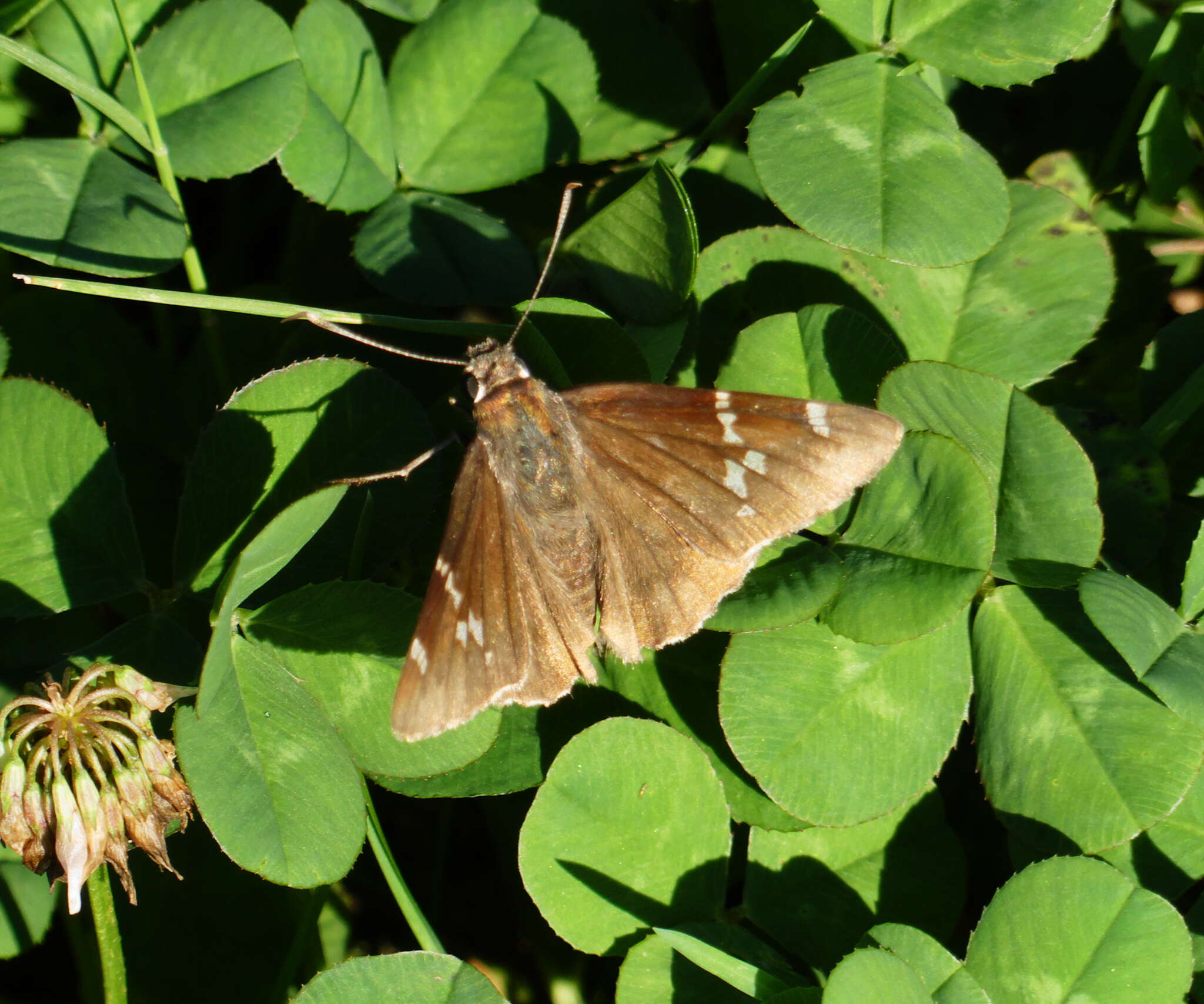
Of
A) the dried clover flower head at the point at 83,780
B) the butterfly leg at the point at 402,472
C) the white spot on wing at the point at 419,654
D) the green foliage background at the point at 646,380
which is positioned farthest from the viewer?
the butterfly leg at the point at 402,472

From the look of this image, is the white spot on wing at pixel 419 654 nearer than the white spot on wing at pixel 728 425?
Yes

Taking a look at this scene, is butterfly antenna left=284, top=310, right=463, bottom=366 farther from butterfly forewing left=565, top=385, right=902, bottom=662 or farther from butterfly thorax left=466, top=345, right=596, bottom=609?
butterfly forewing left=565, top=385, right=902, bottom=662

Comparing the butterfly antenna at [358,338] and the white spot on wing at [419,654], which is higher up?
the butterfly antenna at [358,338]

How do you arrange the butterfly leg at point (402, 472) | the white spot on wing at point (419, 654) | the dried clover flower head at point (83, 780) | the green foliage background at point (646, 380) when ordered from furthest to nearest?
the butterfly leg at point (402, 472)
the green foliage background at point (646, 380)
the white spot on wing at point (419, 654)
the dried clover flower head at point (83, 780)

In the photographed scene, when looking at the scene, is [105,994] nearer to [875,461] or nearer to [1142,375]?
[875,461]

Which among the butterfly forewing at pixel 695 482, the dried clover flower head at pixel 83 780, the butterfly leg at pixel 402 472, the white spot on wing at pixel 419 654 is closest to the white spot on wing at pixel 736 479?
the butterfly forewing at pixel 695 482

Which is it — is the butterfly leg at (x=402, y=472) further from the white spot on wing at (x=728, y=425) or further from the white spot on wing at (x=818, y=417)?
the white spot on wing at (x=818, y=417)
